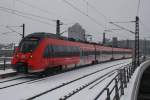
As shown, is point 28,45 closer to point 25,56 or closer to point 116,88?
point 25,56

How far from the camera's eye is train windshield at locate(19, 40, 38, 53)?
64.5 feet

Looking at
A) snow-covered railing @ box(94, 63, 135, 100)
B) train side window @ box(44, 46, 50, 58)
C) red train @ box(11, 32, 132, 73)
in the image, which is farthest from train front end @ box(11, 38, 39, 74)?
snow-covered railing @ box(94, 63, 135, 100)

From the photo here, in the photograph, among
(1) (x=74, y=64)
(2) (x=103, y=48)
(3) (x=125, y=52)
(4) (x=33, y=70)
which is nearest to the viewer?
(4) (x=33, y=70)

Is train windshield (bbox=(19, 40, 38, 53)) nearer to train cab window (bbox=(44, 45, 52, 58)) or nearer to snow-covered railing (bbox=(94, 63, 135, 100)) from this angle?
train cab window (bbox=(44, 45, 52, 58))

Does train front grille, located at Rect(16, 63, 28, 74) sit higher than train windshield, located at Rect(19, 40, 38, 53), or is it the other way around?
train windshield, located at Rect(19, 40, 38, 53)

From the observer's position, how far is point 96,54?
130ft

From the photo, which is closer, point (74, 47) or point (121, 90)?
point (121, 90)

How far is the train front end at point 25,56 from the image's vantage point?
19172mm

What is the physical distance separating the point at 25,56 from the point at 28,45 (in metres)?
0.87

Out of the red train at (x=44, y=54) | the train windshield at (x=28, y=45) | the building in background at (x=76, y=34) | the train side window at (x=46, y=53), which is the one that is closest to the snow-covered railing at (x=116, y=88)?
the red train at (x=44, y=54)

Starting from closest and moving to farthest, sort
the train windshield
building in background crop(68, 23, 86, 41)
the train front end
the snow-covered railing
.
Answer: the snow-covered railing → the train front end → the train windshield → building in background crop(68, 23, 86, 41)

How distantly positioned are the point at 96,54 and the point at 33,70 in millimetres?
21276

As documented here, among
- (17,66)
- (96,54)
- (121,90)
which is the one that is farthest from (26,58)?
(96,54)

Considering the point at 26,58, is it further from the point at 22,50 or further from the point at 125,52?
the point at 125,52
